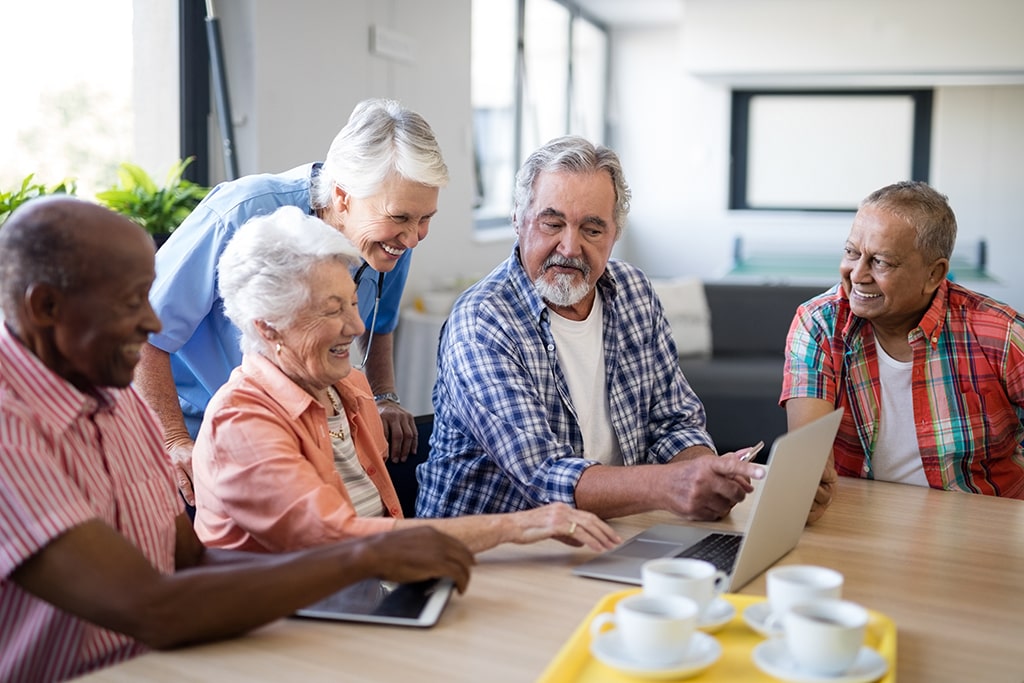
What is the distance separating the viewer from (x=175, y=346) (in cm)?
205

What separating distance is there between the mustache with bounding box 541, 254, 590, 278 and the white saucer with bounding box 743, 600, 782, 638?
3.00 ft

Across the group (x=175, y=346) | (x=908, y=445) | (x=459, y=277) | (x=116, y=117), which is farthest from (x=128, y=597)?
(x=459, y=277)

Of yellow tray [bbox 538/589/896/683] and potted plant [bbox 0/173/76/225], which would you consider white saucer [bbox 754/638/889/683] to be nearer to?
yellow tray [bbox 538/589/896/683]

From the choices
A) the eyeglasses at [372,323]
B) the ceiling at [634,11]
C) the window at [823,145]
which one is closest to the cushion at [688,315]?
the ceiling at [634,11]

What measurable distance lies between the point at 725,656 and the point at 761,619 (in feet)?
0.29

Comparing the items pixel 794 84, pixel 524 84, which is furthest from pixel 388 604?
pixel 794 84

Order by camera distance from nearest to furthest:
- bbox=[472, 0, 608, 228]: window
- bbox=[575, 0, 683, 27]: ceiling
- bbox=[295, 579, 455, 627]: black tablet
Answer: bbox=[295, 579, 455, 627]: black tablet, bbox=[472, 0, 608, 228]: window, bbox=[575, 0, 683, 27]: ceiling

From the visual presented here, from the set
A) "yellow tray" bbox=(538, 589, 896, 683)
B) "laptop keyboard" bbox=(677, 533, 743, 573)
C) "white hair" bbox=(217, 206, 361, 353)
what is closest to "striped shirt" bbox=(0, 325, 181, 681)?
"white hair" bbox=(217, 206, 361, 353)

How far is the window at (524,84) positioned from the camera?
615cm

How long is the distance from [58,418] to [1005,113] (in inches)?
288

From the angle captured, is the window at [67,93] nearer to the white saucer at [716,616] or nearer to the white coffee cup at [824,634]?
the white saucer at [716,616]

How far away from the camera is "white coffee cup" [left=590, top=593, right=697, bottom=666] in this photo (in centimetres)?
106

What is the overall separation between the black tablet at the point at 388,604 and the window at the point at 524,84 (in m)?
4.63

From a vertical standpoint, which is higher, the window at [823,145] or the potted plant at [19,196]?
the window at [823,145]
